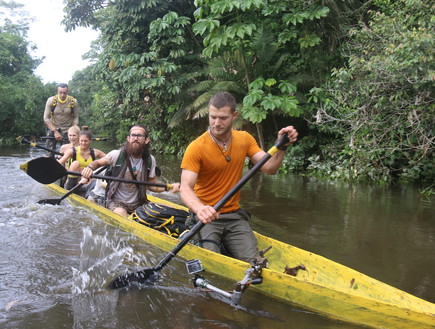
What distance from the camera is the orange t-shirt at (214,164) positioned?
3.73 meters

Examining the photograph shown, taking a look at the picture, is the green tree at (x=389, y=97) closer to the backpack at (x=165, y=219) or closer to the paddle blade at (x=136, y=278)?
the backpack at (x=165, y=219)

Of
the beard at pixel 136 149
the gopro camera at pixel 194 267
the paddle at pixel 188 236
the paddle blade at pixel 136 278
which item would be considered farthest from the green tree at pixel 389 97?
the paddle blade at pixel 136 278

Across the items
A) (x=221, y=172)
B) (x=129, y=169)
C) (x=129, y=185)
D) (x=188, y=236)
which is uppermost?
(x=221, y=172)

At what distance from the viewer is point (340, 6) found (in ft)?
32.9

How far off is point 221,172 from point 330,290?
141 cm

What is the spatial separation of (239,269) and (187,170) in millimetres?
999

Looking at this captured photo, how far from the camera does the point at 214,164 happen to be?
3.81 m

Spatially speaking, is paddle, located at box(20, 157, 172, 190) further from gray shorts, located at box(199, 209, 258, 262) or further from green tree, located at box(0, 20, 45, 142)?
green tree, located at box(0, 20, 45, 142)

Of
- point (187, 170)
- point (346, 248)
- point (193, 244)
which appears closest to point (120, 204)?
point (193, 244)

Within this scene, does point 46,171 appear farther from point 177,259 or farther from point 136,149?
point 177,259

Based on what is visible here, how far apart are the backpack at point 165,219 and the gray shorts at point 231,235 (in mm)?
906

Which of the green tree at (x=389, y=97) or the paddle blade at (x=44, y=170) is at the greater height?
the green tree at (x=389, y=97)

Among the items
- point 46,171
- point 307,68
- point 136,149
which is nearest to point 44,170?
point 46,171

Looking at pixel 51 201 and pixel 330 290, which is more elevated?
pixel 330 290
